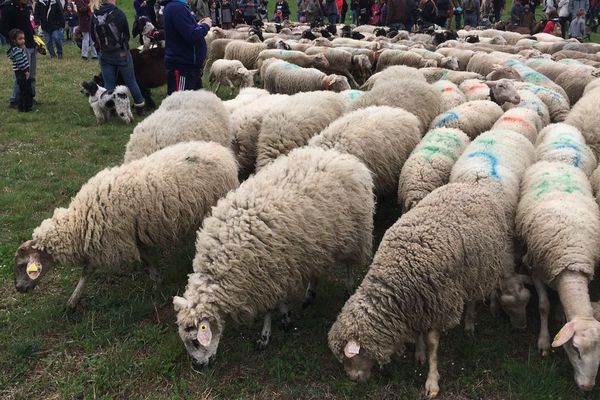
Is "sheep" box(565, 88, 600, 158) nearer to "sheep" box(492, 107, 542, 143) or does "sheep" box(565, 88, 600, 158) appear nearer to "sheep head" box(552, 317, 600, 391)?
"sheep" box(492, 107, 542, 143)

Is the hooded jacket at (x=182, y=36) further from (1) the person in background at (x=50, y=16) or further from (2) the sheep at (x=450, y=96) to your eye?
(1) the person in background at (x=50, y=16)

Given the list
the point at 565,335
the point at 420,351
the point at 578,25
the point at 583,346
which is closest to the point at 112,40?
the point at 420,351

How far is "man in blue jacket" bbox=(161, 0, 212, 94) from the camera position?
22.0 ft

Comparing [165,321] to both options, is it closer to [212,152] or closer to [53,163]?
[212,152]

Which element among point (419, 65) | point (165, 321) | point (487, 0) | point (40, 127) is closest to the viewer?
point (165, 321)

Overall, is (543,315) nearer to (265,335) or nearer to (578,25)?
(265,335)

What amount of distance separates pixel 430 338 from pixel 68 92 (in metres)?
10.7

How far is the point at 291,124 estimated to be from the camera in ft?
18.4

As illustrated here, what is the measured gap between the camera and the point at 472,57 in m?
10.8

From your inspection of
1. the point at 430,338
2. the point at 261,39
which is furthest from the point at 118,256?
the point at 261,39

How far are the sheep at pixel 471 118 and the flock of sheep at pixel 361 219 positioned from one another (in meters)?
0.02

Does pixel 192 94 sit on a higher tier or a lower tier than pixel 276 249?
higher

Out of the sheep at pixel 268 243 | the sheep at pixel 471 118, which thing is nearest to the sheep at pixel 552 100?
the sheep at pixel 471 118

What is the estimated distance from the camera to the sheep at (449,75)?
8.46 metres
